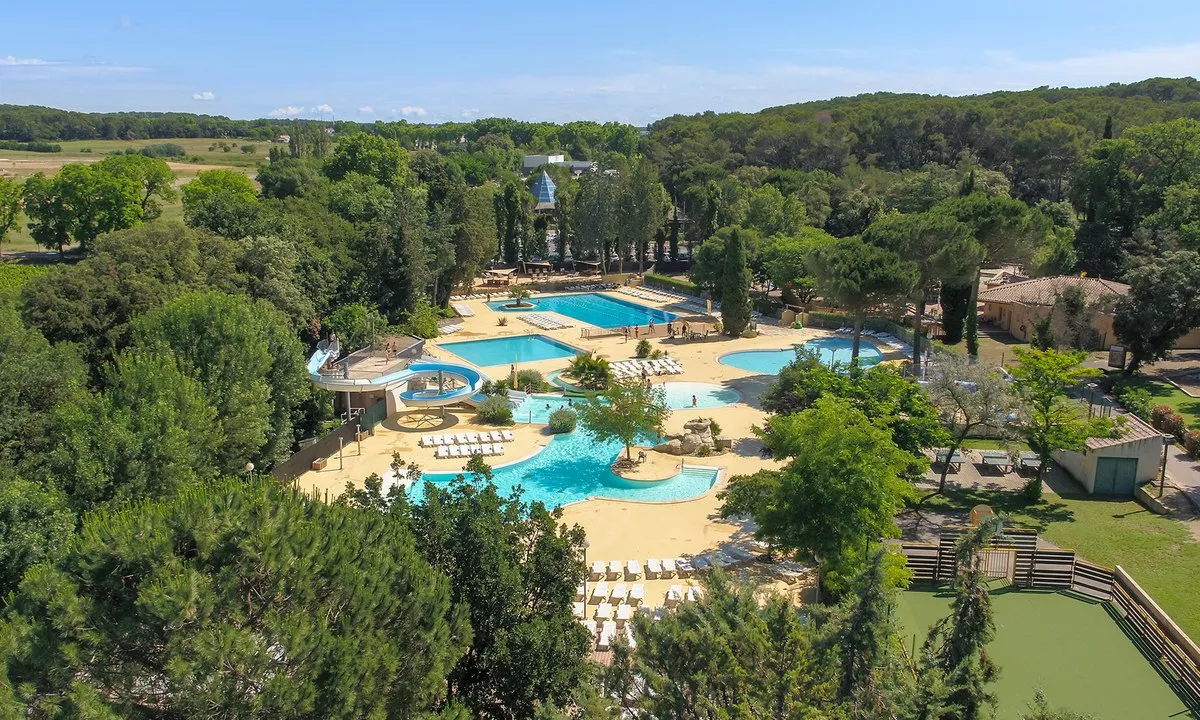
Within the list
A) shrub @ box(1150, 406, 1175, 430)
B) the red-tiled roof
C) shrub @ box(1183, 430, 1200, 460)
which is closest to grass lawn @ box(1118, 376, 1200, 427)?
shrub @ box(1150, 406, 1175, 430)

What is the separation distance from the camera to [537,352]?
41406mm

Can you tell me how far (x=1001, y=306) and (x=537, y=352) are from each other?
23191 millimetres

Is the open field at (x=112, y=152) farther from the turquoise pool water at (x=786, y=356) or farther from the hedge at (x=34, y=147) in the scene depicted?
the turquoise pool water at (x=786, y=356)

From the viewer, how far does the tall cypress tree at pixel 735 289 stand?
40.3m

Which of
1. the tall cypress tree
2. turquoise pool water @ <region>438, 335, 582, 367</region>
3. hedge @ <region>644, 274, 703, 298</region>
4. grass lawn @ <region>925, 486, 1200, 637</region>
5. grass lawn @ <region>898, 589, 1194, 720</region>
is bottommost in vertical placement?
turquoise pool water @ <region>438, 335, 582, 367</region>

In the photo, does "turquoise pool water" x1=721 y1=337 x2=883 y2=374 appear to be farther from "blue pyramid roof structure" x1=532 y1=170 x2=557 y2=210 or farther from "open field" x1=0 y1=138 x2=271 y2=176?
"open field" x1=0 y1=138 x2=271 y2=176

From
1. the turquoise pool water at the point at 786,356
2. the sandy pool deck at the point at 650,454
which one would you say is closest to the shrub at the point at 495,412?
the sandy pool deck at the point at 650,454

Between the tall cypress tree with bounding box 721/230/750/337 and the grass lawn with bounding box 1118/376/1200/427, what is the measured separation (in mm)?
16512

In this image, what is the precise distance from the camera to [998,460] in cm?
2361

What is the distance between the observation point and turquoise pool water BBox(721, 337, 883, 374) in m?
36.8

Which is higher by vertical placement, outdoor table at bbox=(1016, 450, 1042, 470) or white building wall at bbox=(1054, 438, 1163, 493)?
white building wall at bbox=(1054, 438, 1163, 493)

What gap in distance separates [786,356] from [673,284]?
16.7 meters

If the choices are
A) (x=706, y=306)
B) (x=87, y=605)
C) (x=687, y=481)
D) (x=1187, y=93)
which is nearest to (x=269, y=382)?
(x=687, y=481)

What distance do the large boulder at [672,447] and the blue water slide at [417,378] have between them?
7551 mm
